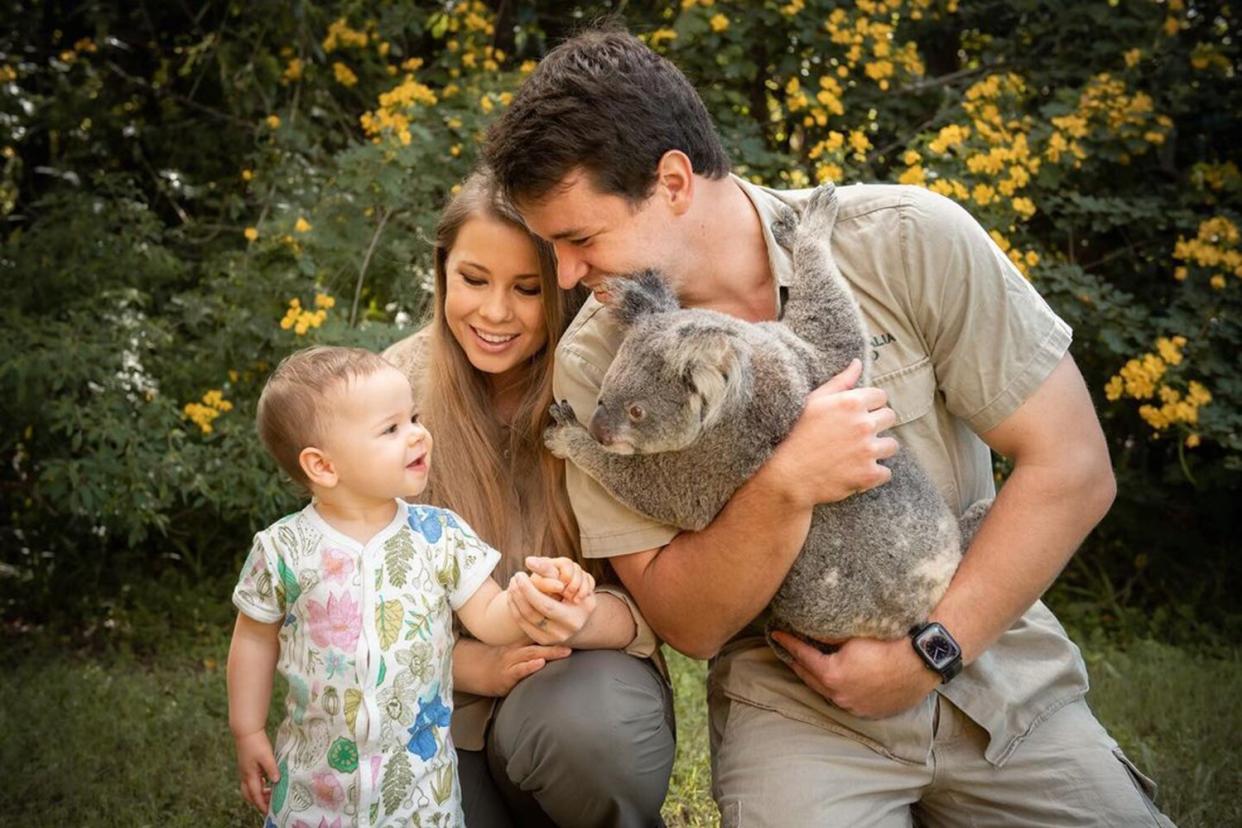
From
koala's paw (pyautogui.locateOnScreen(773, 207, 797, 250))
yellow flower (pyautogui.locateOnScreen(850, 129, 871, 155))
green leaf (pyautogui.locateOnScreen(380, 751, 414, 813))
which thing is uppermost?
koala's paw (pyautogui.locateOnScreen(773, 207, 797, 250))

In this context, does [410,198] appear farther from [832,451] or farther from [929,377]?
[832,451]

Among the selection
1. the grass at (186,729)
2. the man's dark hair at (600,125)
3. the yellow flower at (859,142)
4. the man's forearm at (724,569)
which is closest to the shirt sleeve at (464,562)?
the man's forearm at (724,569)

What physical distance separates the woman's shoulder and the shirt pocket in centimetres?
128

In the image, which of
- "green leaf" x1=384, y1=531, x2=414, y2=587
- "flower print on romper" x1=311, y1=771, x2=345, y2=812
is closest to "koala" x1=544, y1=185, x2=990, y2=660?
"green leaf" x1=384, y1=531, x2=414, y2=587

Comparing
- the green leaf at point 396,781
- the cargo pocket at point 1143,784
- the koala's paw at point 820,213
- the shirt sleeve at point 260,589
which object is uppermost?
the koala's paw at point 820,213

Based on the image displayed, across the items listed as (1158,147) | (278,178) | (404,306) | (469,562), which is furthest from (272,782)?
(1158,147)

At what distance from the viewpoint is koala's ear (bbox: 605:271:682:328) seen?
8.71 feet

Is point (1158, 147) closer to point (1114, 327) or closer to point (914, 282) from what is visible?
point (1114, 327)

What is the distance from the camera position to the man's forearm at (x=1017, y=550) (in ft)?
8.77

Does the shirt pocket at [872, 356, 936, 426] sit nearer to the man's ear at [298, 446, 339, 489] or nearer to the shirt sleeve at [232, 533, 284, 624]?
the man's ear at [298, 446, 339, 489]

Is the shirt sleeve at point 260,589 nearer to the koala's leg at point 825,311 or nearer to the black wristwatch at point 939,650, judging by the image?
the koala's leg at point 825,311

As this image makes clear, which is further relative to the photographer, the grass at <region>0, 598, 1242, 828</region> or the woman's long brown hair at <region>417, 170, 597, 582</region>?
the grass at <region>0, 598, 1242, 828</region>

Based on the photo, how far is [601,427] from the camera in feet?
8.30

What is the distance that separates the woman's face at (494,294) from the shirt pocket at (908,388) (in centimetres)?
94
